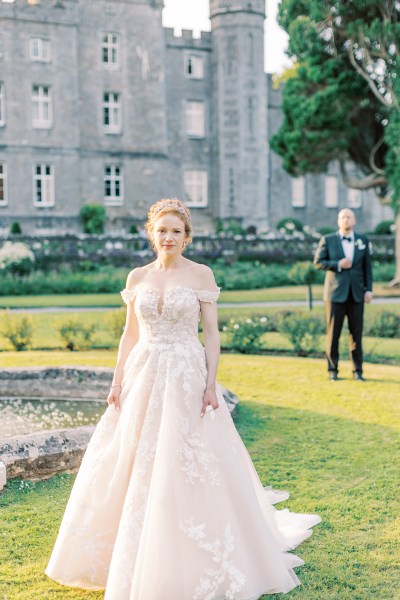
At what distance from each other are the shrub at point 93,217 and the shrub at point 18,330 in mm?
20638

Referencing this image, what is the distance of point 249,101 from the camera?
35.8 m

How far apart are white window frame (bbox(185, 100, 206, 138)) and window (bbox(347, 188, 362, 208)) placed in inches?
351

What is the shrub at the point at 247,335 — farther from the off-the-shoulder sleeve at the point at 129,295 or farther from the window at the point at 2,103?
the window at the point at 2,103

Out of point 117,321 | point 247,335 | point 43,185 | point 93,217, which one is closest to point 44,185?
point 43,185

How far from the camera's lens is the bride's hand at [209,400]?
3865 millimetres

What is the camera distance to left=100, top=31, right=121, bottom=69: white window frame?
34.1 m

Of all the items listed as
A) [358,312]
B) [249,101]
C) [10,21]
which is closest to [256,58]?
[249,101]

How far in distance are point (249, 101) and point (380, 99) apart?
1440 centimetres

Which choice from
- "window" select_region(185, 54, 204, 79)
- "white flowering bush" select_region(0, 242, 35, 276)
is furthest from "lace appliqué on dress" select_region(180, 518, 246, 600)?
"window" select_region(185, 54, 204, 79)

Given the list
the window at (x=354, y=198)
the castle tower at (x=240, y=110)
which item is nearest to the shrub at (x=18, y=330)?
the castle tower at (x=240, y=110)

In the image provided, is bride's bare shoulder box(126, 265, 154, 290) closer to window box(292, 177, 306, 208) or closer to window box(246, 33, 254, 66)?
window box(246, 33, 254, 66)

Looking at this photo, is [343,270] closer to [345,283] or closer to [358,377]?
[345,283]

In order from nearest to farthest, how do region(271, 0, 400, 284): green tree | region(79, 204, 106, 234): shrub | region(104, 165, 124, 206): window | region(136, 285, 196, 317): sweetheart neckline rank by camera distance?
region(136, 285, 196, 317): sweetheart neckline
region(271, 0, 400, 284): green tree
region(79, 204, 106, 234): shrub
region(104, 165, 124, 206): window

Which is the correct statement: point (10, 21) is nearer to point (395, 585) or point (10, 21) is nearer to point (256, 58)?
point (256, 58)
